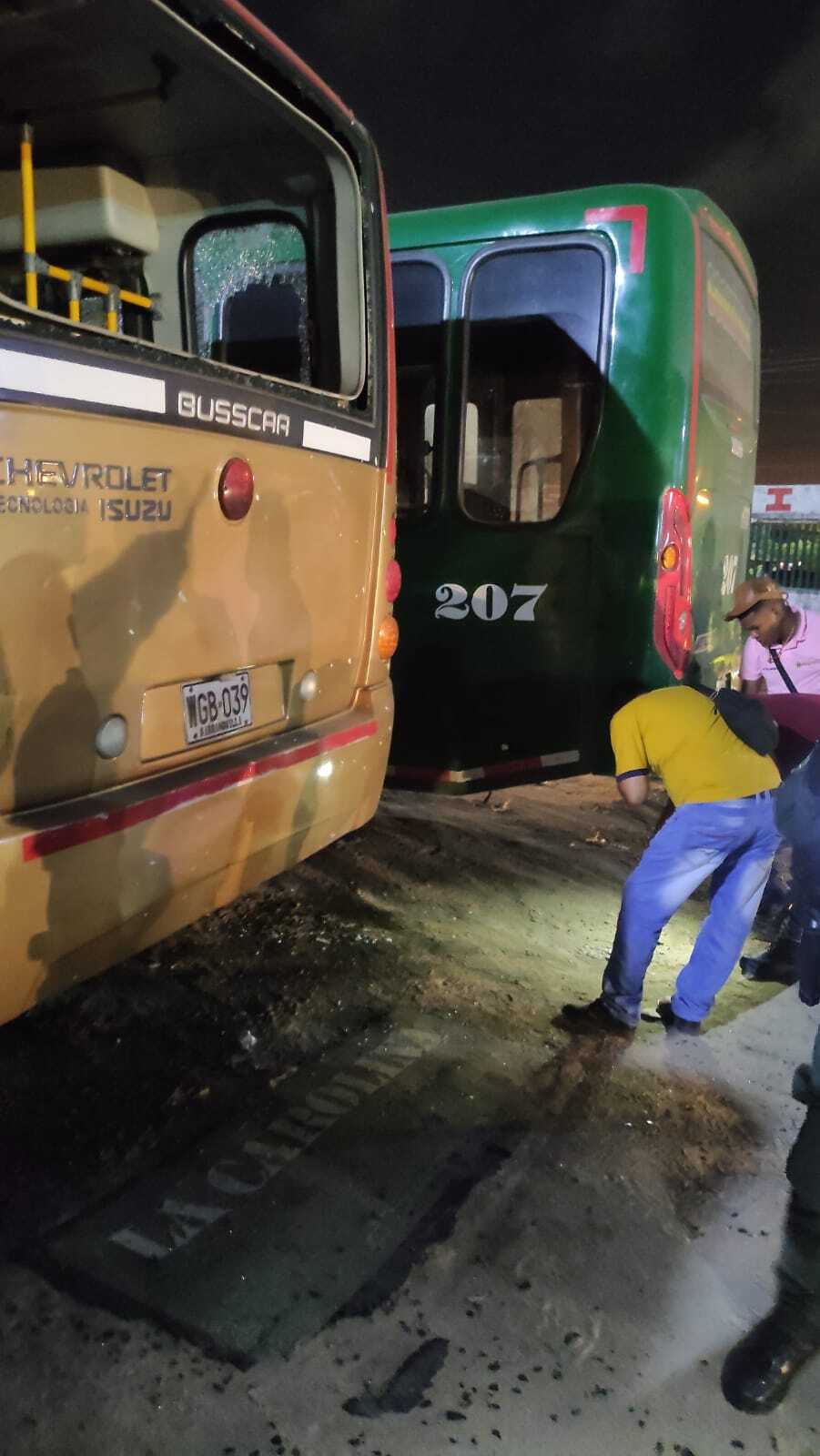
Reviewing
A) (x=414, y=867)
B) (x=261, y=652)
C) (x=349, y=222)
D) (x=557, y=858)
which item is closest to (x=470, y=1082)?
(x=261, y=652)

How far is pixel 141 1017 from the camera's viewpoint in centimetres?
371

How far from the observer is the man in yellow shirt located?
12.0 feet

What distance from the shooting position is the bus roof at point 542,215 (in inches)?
199

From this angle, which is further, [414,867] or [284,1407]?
[414,867]

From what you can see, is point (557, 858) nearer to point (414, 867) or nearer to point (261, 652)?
point (414, 867)

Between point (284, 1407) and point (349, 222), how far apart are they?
351cm

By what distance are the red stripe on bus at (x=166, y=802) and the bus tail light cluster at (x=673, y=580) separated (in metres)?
2.24

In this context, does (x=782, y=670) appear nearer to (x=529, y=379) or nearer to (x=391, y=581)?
(x=391, y=581)

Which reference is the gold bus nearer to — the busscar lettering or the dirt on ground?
Result: the busscar lettering

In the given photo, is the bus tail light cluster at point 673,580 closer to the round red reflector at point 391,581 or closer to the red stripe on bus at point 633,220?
the red stripe on bus at point 633,220

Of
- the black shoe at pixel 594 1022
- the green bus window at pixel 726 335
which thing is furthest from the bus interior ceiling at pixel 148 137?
the black shoe at pixel 594 1022

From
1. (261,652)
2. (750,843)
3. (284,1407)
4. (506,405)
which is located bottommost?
(284,1407)

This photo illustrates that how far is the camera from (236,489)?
3082 mm

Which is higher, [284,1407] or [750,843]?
[750,843]
